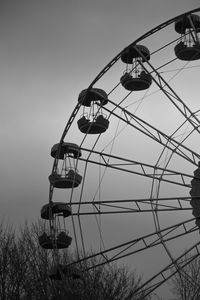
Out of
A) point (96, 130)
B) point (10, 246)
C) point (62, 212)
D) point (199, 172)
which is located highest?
point (10, 246)

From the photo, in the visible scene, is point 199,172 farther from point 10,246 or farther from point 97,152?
point 10,246

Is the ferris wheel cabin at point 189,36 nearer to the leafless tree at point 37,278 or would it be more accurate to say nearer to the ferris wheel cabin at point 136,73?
the ferris wheel cabin at point 136,73

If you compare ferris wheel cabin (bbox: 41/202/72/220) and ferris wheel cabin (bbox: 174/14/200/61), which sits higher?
ferris wheel cabin (bbox: 174/14/200/61)

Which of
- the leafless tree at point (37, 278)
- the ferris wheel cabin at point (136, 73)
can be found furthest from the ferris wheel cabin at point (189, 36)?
the leafless tree at point (37, 278)

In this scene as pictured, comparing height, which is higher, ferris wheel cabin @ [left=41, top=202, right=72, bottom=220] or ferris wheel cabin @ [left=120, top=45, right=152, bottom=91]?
ferris wheel cabin @ [left=120, top=45, right=152, bottom=91]

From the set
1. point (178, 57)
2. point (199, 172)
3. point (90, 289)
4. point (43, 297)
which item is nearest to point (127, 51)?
point (178, 57)

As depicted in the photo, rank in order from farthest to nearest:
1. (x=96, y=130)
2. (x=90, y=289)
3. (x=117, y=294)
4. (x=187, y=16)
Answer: (x=117, y=294) < (x=90, y=289) < (x=96, y=130) < (x=187, y=16)

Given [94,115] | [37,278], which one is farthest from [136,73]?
[37,278]

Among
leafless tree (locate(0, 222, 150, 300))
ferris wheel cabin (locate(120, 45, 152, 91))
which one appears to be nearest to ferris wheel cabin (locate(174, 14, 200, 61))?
ferris wheel cabin (locate(120, 45, 152, 91))

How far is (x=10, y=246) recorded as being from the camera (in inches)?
1511

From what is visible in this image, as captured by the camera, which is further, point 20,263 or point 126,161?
point 20,263

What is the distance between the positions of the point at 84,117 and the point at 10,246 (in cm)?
1691

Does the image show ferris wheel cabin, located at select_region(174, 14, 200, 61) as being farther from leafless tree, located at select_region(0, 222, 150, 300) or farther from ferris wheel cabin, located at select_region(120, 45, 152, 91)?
leafless tree, located at select_region(0, 222, 150, 300)

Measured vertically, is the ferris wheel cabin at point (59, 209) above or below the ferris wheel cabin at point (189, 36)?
below
